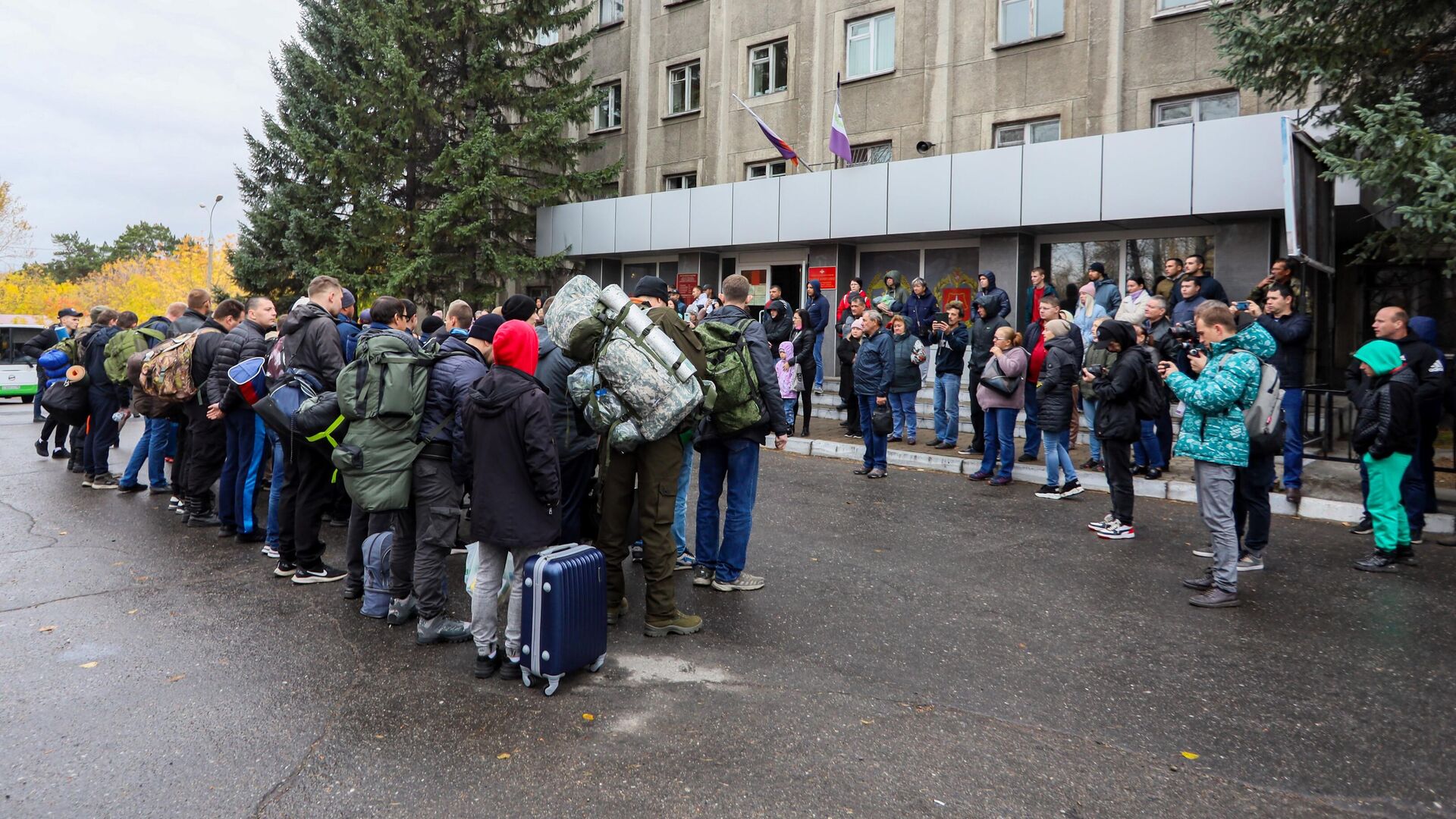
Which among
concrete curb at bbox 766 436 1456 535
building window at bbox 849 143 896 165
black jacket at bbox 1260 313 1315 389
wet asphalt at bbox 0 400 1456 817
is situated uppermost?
building window at bbox 849 143 896 165

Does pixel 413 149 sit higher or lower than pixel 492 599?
higher

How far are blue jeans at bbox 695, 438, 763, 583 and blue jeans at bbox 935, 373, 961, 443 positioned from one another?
6979mm

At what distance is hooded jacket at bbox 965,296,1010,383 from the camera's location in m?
12.1

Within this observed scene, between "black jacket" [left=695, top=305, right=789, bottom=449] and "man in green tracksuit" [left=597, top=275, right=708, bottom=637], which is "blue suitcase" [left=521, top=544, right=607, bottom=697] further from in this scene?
"black jacket" [left=695, top=305, right=789, bottom=449]

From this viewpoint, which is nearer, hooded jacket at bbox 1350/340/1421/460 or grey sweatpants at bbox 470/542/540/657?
grey sweatpants at bbox 470/542/540/657

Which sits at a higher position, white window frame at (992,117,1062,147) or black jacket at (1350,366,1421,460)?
white window frame at (992,117,1062,147)

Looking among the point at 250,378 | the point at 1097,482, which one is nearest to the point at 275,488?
the point at 250,378

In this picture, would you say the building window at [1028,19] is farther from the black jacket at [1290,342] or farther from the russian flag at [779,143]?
the black jacket at [1290,342]

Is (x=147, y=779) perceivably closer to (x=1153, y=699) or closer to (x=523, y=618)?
(x=523, y=618)

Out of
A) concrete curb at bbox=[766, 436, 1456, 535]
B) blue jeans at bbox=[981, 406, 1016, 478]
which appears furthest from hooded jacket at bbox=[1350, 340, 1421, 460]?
blue jeans at bbox=[981, 406, 1016, 478]

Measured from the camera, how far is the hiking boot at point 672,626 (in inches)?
206

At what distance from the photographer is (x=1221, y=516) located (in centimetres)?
606

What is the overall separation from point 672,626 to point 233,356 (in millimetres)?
4665

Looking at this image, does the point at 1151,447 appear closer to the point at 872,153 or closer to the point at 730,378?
the point at 730,378
